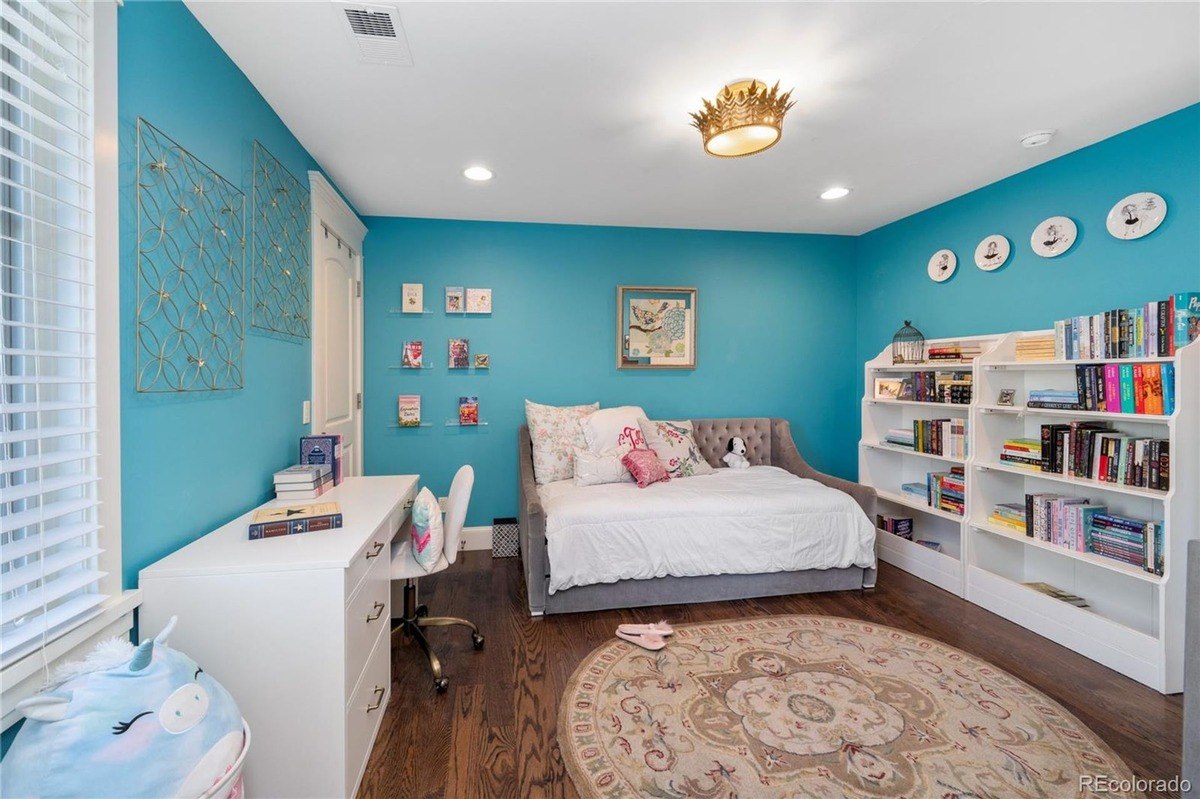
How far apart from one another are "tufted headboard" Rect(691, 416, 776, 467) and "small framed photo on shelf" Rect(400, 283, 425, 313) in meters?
2.30

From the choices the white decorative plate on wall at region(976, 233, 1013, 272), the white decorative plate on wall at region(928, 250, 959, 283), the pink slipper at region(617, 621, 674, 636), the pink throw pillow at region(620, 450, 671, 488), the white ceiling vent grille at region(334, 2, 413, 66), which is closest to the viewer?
the white ceiling vent grille at region(334, 2, 413, 66)

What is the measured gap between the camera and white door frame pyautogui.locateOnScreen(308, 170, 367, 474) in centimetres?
268

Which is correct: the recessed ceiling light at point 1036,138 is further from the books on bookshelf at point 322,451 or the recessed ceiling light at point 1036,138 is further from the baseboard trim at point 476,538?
the baseboard trim at point 476,538

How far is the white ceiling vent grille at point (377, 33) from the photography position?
159cm

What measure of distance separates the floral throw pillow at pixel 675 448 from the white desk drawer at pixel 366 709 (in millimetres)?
2044

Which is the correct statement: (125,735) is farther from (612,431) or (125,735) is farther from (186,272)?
(612,431)

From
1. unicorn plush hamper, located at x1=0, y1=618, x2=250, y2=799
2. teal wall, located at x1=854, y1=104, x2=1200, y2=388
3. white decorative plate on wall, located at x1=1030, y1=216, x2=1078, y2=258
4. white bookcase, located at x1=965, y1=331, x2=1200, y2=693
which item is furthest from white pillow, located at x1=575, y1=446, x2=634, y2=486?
white decorative plate on wall, located at x1=1030, y1=216, x2=1078, y2=258

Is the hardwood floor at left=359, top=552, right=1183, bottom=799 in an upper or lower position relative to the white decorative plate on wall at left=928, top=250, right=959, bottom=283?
lower

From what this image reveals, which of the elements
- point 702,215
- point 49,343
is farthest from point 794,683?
point 702,215

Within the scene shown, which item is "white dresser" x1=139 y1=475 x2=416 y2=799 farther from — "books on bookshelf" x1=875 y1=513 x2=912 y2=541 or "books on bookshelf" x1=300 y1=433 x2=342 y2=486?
"books on bookshelf" x1=875 y1=513 x2=912 y2=541

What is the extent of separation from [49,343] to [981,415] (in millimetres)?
3864

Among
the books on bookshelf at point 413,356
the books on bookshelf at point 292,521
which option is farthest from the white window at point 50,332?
the books on bookshelf at point 413,356

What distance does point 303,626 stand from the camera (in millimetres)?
1376

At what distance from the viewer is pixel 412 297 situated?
3754 millimetres
